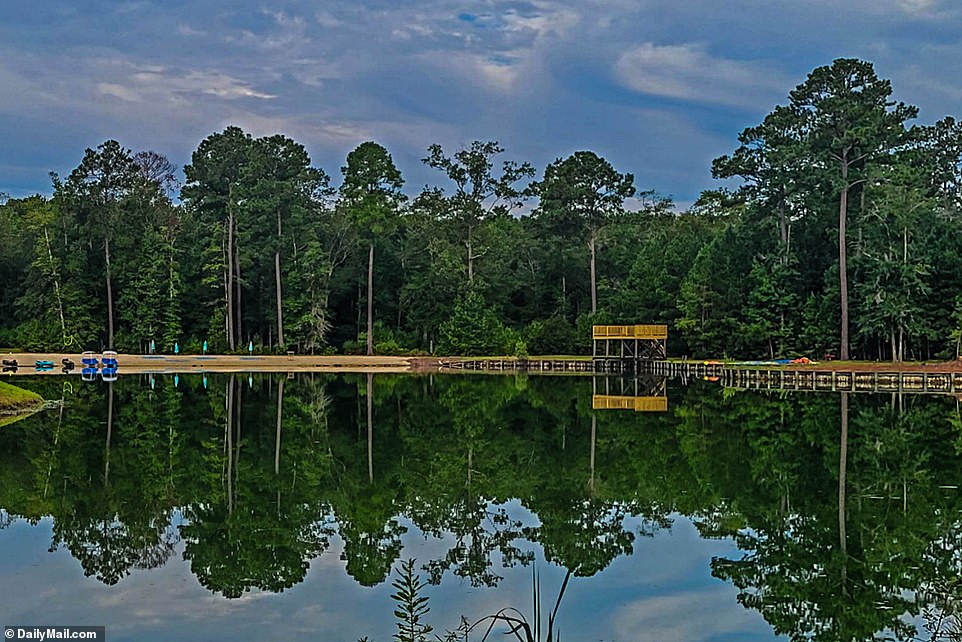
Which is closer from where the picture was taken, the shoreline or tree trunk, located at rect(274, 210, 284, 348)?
the shoreline

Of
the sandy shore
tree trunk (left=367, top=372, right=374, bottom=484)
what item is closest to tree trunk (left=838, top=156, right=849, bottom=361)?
the sandy shore

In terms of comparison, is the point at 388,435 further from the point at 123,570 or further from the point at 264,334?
the point at 264,334

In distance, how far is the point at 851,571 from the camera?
44.1 feet

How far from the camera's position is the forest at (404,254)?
2362 inches

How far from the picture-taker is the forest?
60000mm

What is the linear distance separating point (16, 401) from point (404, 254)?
42867 millimetres

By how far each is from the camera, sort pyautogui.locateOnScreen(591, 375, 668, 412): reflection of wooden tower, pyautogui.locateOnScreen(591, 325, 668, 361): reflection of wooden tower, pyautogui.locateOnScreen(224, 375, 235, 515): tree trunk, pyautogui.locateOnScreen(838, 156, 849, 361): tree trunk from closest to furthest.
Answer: pyautogui.locateOnScreen(224, 375, 235, 515): tree trunk
pyautogui.locateOnScreen(591, 375, 668, 412): reflection of wooden tower
pyautogui.locateOnScreen(838, 156, 849, 361): tree trunk
pyautogui.locateOnScreen(591, 325, 668, 361): reflection of wooden tower

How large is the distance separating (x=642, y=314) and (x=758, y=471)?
41.4 metres

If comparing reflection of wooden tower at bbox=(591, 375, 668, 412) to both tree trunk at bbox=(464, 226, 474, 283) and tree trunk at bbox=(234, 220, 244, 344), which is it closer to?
tree trunk at bbox=(464, 226, 474, 283)

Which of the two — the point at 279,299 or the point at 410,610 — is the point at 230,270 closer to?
the point at 279,299

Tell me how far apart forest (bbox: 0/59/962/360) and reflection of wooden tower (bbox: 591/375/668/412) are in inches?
380

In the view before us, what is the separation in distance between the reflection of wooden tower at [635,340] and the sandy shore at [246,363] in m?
10.4

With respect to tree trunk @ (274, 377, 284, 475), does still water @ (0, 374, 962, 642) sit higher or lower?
lower

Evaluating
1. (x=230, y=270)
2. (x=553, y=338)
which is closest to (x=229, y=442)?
(x=553, y=338)
